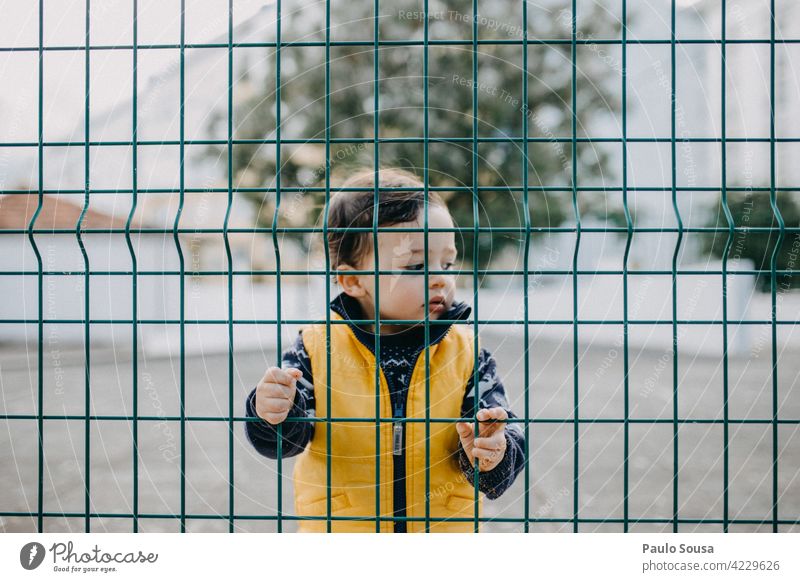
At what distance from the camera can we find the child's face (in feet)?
4.17

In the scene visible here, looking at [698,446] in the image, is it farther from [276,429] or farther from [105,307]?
[105,307]

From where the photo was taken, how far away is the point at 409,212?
1.34 metres

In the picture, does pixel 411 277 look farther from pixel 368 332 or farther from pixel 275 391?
pixel 275 391

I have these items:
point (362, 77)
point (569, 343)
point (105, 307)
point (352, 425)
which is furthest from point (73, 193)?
point (569, 343)

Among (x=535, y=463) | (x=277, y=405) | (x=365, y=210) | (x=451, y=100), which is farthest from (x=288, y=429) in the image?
(x=451, y=100)

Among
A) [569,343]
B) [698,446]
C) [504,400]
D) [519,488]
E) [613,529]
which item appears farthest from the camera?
[569,343]

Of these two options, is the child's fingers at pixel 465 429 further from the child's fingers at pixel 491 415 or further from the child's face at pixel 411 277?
the child's face at pixel 411 277

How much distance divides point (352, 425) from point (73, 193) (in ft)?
2.23

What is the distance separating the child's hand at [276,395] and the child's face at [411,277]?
1.06 ft

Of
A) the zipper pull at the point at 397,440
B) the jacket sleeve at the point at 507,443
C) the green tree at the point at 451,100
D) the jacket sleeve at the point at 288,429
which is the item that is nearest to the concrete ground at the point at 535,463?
the jacket sleeve at the point at 288,429

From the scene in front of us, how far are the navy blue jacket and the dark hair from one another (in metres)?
0.11

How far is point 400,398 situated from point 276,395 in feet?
1.03
